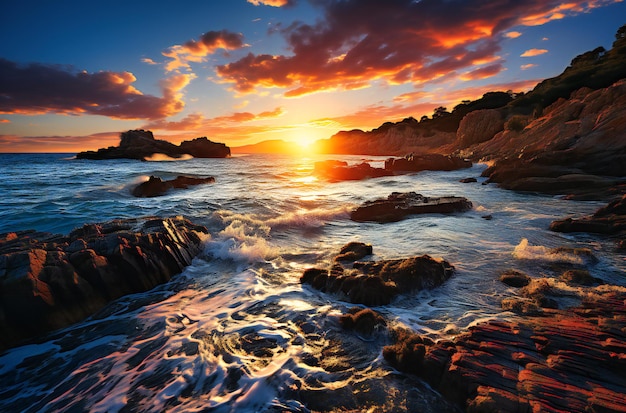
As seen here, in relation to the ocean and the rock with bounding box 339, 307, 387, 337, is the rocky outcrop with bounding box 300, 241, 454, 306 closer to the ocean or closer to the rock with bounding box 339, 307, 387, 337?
the ocean

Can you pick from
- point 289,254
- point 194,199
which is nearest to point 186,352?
point 289,254

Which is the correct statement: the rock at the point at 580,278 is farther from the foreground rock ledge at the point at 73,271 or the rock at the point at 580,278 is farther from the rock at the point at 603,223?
the foreground rock ledge at the point at 73,271

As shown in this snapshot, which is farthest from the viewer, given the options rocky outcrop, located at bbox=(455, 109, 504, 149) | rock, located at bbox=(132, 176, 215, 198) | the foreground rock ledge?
rocky outcrop, located at bbox=(455, 109, 504, 149)

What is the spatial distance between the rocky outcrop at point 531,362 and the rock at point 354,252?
3887 millimetres

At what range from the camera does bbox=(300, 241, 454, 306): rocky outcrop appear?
6.14 meters

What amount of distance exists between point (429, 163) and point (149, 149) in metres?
79.4

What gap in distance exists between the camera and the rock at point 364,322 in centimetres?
506

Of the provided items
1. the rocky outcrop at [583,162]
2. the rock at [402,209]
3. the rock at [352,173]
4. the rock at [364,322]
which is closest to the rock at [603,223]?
the rock at [402,209]

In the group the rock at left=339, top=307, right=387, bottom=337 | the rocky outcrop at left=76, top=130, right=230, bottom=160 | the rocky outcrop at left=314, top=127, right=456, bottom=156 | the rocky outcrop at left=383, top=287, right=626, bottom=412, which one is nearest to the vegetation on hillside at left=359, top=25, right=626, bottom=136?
the rocky outcrop at left=314, top=127, right=456, bottom=156

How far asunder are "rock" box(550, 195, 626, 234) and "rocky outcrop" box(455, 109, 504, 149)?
54694 mm

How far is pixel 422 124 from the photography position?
331 feet

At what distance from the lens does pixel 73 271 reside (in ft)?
20.5

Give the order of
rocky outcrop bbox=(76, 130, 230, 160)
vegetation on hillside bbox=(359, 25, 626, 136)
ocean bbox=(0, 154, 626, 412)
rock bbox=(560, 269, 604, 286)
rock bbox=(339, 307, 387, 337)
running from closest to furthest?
ocean bbox=(0, 154, 626, 412) → rock bbox=(339, 307, 387, 337) → rock bbox=(560, 269, 604, 286) → vegetation on hillside bbox=(359, 25, 626, 136) → rocky outcrop bbox=(76, 130, 230, 160)

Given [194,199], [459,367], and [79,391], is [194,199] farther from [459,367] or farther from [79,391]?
[459,367]
